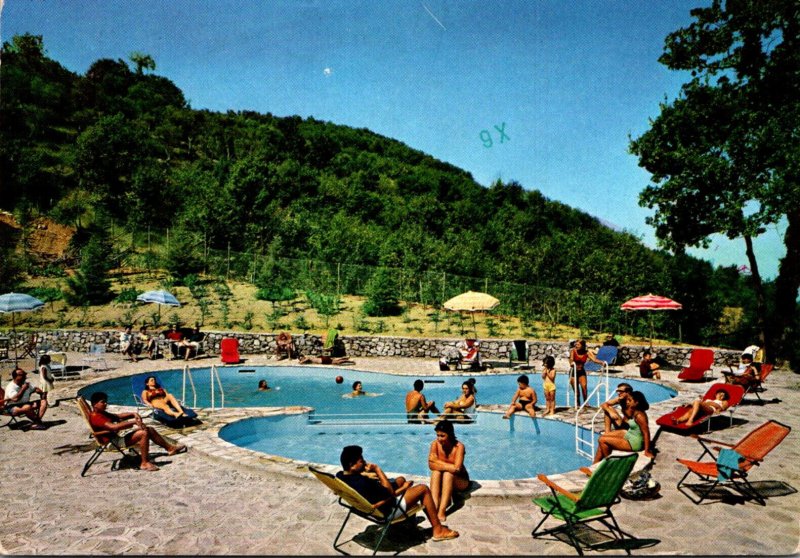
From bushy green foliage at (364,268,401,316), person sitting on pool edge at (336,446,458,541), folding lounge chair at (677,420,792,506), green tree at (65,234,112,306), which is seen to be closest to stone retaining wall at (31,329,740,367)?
bushy green foliage at (364,268,401,316)

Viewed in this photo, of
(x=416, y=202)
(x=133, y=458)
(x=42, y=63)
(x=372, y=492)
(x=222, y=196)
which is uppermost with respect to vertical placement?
(x=42, y=63)

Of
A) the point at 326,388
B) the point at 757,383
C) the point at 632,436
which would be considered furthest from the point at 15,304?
the point at 757,383

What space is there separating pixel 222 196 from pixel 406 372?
2654 centimetres

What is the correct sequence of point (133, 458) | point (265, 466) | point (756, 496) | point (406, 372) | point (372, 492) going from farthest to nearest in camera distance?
1. point (406, 372)
2. point (133, 458)
3. point (265, 466)
4. point (756, 496)
5. point (372, 492)

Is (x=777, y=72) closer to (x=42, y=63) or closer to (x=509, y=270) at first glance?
(x=509, y=270)

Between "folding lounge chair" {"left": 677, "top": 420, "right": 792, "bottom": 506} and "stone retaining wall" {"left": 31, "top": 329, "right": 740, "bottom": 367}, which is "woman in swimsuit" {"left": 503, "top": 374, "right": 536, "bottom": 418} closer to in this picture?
"folding lounge chair" {"left": 677, "top": 420, "right": 792, "bottom": 506}

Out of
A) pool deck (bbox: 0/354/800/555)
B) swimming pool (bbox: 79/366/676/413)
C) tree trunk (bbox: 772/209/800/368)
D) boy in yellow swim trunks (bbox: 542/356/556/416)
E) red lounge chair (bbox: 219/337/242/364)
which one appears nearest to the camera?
pool deck (bbox: 0/354/800/555)

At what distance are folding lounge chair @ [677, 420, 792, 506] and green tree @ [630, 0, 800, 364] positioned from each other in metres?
12.3

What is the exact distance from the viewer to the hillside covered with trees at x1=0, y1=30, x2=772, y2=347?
26062 millimetres

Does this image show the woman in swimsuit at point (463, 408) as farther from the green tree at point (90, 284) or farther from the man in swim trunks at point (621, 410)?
the green tree at point (90, 284)

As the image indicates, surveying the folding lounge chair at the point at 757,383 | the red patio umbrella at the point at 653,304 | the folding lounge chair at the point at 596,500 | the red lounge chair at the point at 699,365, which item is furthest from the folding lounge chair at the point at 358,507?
the red patio umbrella at the point at 653,304

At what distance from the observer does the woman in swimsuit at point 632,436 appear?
6.36 m

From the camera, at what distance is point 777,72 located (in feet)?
51.0

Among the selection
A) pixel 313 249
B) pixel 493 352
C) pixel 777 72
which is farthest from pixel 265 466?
pixel 313 249
